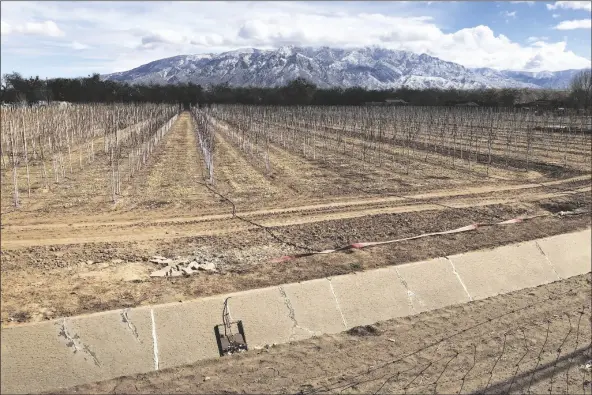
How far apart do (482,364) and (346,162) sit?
11.9m

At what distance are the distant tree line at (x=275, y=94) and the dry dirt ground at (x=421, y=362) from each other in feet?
194

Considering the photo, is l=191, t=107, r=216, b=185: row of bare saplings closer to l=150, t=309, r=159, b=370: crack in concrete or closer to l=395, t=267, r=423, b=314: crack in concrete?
l=395, t=267, r=423, b=314: crack in concrete

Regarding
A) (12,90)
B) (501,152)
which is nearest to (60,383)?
(501,152)

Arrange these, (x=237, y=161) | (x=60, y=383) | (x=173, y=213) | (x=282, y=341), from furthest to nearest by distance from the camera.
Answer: (x=237, y=161) < (x=173, y=213) < (x=282, y=341) < (x=60, y=383)

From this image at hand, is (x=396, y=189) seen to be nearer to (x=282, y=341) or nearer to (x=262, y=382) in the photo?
(x=282, y=341)

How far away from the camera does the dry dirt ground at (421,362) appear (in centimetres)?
450

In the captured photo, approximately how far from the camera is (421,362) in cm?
496

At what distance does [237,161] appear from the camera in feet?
54.0

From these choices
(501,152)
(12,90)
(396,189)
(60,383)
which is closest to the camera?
(60,383)

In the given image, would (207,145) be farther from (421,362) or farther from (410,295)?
(421,362)

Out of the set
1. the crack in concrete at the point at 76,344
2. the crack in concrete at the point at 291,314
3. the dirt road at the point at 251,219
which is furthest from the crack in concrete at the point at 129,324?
the dirt road at the point at 251,219

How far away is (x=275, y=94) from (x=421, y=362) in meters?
67.4

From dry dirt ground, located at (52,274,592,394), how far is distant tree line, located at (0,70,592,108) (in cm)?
5923

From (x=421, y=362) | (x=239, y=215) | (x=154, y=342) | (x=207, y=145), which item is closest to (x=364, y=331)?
(x=421, y=362)
